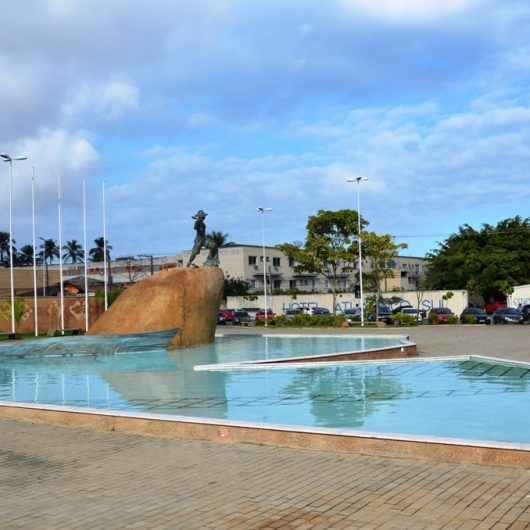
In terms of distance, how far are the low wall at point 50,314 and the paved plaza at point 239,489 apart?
106ft

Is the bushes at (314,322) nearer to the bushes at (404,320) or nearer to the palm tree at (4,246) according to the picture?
the bushes at (404,320)

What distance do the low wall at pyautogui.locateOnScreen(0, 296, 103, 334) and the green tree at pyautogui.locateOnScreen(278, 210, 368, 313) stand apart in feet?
52.7

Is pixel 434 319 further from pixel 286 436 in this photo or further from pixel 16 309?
pixel 286 436

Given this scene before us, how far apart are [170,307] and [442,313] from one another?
2879cm

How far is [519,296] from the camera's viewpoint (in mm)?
51594

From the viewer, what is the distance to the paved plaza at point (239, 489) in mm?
5602

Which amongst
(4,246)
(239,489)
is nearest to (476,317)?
(239,489)

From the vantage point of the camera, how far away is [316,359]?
17.8 m

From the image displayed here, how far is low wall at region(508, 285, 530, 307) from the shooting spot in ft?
166

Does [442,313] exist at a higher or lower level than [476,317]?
higher

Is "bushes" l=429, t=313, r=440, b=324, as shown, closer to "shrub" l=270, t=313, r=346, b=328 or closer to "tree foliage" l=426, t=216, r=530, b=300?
"shrub" l=270, t=313, r=346, b=328

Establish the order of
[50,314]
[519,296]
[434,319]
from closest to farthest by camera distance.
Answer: [50,314]
[434,319]
[519,296]

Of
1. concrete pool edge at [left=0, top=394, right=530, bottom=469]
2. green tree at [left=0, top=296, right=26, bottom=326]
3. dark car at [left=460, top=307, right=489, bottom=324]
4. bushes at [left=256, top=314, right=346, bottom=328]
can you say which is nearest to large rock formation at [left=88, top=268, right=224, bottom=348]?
concrete pool edge at [left=0, top=394, right=530, bottom=469]

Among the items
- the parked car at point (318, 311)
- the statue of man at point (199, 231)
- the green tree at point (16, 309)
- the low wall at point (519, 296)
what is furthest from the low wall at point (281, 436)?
the low wall at point (519, 296)
